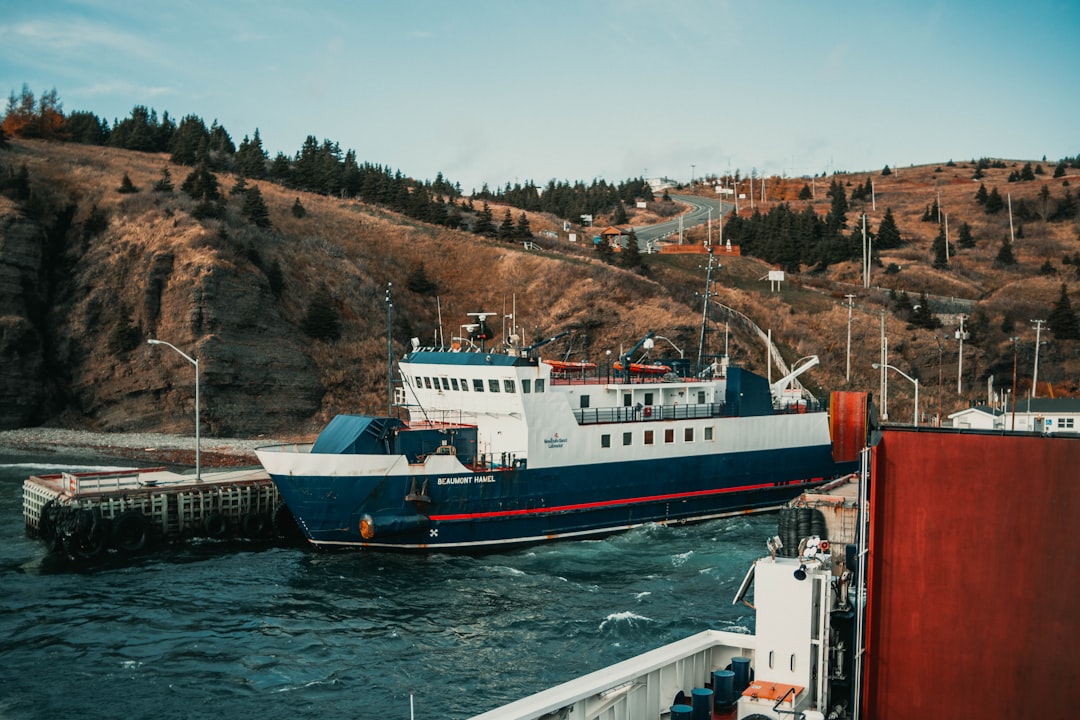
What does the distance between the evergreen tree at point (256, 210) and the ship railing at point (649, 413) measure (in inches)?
1788

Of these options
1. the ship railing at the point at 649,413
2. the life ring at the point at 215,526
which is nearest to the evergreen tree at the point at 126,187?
the life ring at the point at 215,526

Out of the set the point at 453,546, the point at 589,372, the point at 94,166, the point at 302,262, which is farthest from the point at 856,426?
the point at 94,166

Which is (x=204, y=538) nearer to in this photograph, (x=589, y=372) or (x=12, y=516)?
(x=12, y=516)

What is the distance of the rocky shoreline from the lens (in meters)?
47.5

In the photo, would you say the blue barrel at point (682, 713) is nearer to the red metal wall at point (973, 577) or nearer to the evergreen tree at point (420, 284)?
the red metal wall at point (973, 577)

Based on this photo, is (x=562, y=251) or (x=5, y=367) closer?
(x=5, y=367)

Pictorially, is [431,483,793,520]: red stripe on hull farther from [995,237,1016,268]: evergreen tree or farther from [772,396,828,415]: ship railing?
[995,237,1016,268]: evergreen tree

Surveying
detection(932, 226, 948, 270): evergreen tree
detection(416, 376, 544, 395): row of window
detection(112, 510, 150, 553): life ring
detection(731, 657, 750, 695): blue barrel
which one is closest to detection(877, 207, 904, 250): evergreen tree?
detection(932, 226, 948, 270): evergreen tree

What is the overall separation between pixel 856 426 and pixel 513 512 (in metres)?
18.0

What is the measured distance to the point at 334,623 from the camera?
23969 mm

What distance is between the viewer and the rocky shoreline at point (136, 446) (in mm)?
47531

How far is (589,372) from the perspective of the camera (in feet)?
127

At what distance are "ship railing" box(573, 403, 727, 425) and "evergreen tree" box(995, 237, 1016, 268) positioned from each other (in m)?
75.9

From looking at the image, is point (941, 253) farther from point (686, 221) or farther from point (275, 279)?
point (275, 279)
